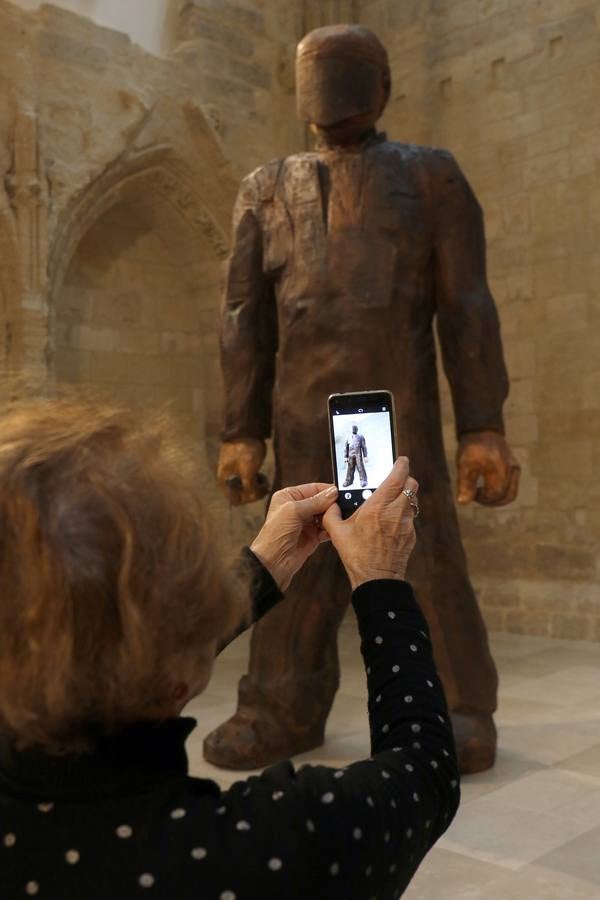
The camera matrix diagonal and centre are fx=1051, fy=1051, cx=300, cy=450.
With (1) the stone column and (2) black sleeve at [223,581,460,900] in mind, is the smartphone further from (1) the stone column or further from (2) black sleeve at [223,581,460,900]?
(1) the stone column

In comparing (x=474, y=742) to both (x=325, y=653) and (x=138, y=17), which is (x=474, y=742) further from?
(x=138, y=17)

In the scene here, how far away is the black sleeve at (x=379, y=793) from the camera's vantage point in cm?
94

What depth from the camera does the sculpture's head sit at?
12.1 ft

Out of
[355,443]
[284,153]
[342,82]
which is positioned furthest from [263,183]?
[284,153]

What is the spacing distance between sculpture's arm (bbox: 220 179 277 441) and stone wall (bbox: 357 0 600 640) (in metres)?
3.63

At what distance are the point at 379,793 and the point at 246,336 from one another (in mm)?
2991

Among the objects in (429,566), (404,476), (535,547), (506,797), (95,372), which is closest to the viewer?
(404,476)

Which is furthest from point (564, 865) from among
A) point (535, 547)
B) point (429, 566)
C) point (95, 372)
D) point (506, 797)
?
point (95, 372)

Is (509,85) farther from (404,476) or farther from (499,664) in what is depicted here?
(404,476)

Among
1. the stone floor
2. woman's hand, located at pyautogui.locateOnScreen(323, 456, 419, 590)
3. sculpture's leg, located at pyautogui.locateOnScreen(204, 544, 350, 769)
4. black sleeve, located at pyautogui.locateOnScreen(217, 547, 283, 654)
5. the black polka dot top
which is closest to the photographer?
the black polka dot top

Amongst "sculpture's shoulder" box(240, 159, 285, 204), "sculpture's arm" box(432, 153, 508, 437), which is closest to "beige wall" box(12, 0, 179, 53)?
"sculpture's shoulder" box(240, 159, 285, 204)

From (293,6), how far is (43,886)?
842 cm

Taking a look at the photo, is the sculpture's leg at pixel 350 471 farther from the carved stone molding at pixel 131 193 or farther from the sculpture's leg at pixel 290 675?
the carved stone molding at pixel 131 193

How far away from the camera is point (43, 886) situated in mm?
906
